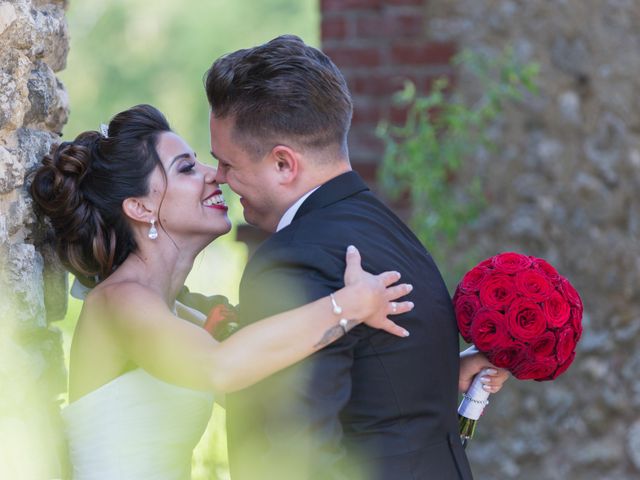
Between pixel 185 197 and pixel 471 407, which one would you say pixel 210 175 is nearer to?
pixel 185 197

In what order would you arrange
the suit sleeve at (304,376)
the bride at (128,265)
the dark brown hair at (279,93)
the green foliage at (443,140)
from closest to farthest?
the suit sleeve at (304,376)
the dark brown hair at (279,93)
the bride at (128,265)
the green foliage at (443,140)

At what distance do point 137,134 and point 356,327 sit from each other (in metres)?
0.90

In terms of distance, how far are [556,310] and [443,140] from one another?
2.58m

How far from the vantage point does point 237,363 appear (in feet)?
7.98

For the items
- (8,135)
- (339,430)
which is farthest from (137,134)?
(339,430)

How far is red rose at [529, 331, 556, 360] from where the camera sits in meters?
2.64

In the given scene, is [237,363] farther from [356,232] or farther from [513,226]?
[513,226]

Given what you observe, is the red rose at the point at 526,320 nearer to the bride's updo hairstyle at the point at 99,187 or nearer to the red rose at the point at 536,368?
the red rose at the point at 536,368

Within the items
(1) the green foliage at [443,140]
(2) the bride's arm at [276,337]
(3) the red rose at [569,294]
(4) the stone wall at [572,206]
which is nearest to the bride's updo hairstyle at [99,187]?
(2) the bride's arm at [276,337]

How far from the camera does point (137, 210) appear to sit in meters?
2.93

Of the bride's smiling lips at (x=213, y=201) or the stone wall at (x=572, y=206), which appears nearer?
the bride's smiling lips at (x=213, y=201)

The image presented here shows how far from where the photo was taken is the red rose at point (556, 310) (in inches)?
104

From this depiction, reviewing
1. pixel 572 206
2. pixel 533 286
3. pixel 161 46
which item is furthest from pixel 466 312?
pixel 161 46

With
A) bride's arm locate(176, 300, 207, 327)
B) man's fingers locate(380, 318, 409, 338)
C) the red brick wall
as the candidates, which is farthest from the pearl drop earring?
the red brick wall
